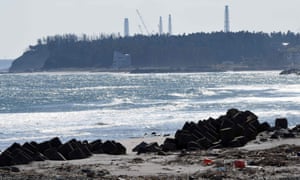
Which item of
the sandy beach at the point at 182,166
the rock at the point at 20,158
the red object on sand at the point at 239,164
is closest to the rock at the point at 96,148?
the sandy beach at the point at 182,166

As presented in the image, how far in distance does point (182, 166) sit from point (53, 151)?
12.1 ft

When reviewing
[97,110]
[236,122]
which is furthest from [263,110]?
[236,122]

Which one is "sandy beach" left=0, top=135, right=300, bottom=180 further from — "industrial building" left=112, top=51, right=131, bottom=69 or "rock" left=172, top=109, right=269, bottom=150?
"industrial building" left=112, top=51, right=131, bottom=69

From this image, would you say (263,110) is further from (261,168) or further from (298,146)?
(261,168)

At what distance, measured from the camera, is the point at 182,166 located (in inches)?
651

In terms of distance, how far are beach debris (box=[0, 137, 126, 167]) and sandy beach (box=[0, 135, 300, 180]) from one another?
0.27 m

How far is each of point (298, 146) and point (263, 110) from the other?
24.2 meters

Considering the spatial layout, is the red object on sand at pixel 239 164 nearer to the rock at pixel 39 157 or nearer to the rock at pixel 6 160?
the rock at pixel 39 157

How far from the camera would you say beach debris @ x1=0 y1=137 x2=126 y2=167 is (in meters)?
18.2

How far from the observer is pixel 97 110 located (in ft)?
158

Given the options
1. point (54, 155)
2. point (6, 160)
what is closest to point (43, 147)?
point (54, 155)

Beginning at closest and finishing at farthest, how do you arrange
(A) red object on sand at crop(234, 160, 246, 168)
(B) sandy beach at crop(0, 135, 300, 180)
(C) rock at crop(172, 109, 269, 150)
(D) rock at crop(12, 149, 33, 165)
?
(B) sandy beach at crop(0, 135, 300, 180) < (A) red object on sand at crop(234, 160, 246, 168) < (D) rock at crop(12, 149, 33, 165) < (C) rock at crop(172, 109, 269, 150)

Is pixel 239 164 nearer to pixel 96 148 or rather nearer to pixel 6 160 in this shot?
pixel 6 160

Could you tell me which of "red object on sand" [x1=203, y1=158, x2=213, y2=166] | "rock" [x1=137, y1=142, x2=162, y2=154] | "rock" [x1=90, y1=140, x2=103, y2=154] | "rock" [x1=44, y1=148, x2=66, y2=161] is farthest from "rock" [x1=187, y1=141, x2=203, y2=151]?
"red object on sand" [x1=203, y1=158, x2=213, y2=166]
